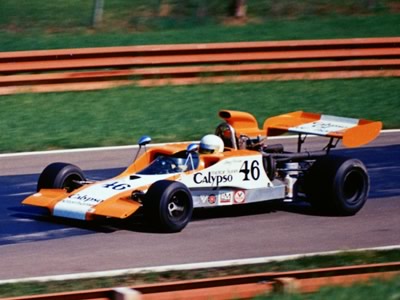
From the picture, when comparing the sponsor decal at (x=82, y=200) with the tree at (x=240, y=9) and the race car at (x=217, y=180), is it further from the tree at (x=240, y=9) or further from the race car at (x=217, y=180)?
the tree at (x=240, y=9)

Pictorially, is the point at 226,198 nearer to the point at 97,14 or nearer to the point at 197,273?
the point at 197,273

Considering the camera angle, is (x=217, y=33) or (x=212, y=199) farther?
(x=217, y=33)

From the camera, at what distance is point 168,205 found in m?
11.7

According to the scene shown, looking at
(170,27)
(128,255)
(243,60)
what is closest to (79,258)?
(128,255)

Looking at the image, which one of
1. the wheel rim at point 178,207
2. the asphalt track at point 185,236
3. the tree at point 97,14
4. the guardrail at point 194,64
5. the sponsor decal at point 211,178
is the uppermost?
the tree at point 97,14

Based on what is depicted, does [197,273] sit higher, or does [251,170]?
[251,170]

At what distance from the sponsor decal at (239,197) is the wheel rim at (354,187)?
131 centimetres

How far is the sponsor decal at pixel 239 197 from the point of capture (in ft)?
41.4

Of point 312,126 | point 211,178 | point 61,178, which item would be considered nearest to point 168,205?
point 211,178

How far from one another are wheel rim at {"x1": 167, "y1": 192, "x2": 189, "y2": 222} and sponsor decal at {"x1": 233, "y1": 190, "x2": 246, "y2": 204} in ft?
2.95

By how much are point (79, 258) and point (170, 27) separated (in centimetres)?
1527

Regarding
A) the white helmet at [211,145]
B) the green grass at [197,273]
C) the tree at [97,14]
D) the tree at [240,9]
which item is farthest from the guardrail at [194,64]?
the green grass at [197,273]

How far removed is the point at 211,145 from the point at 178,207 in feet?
3.48

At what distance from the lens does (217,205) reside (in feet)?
41.1
